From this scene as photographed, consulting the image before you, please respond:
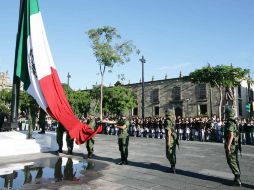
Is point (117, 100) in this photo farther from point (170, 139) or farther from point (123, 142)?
point (170, 139)

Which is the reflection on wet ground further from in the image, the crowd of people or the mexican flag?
the crowd of people

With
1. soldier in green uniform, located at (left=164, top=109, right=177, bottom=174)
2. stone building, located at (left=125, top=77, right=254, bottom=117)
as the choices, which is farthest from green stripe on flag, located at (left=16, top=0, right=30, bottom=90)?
stone building, located at (left=125, top=77, right=254, bottom=117)

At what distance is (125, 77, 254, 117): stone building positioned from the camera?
45.4 m

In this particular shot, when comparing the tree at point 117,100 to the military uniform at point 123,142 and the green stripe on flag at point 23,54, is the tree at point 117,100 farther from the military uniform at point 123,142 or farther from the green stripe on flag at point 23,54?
the military uniform at point 123,142

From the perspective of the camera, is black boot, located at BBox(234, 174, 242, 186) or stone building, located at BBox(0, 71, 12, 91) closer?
black boot, located at BBox(234, 174, 242, 186)

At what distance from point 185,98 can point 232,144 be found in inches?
1679

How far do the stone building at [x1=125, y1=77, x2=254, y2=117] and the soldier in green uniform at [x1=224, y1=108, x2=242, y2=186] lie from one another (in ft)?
122

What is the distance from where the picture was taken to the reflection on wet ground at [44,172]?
6527 mm

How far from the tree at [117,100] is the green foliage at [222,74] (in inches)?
616

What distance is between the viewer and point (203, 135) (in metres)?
19.2

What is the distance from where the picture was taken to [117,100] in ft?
166

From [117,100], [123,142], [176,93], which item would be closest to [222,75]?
[176,93]

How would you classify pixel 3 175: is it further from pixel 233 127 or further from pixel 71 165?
pixel 233 127

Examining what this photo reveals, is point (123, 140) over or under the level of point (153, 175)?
over
